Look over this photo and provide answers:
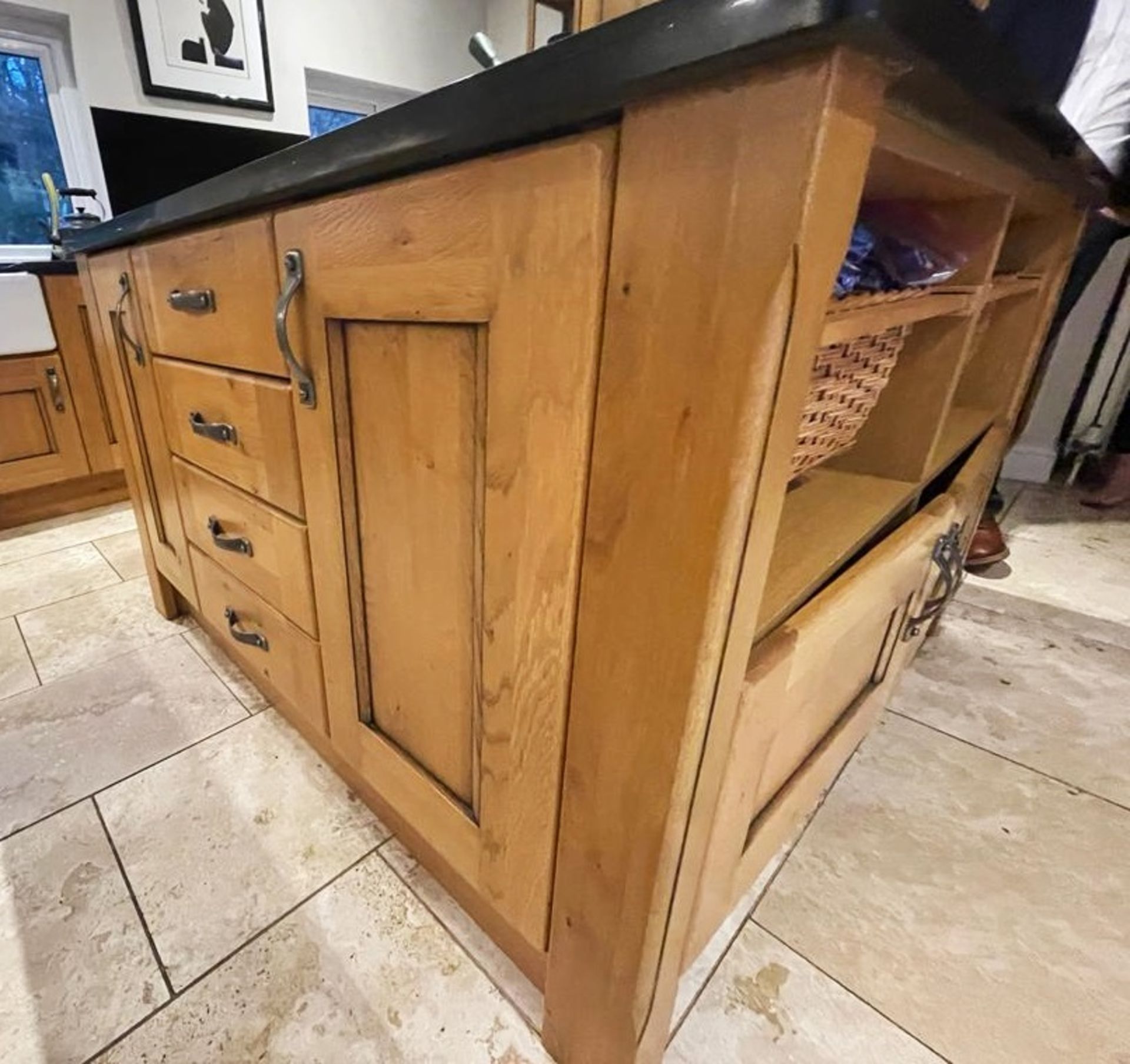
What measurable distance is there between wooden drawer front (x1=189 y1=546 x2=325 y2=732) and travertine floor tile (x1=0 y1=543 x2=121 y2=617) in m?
0.66

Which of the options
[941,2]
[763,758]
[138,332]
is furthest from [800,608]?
[138,332]

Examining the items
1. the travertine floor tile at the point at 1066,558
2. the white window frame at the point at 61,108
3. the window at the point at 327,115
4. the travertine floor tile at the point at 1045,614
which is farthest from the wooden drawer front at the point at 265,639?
the window at the point at 327,115

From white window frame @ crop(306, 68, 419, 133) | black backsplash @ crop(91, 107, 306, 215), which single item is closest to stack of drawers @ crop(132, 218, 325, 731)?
black backsplash @ crop(91, 107, 306, 215)

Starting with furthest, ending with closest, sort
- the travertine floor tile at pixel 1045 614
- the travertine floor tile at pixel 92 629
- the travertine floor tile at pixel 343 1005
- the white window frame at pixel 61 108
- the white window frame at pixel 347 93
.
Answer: the white window frame at pixel 347 93
the white window frame at pixel 61 108
the travertine floor tile at pixel 1045 614
the travertine floor tile at pixel 92 629
the travertine floor tile at pixel 343 1005

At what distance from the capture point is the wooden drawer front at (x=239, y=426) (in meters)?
0.64

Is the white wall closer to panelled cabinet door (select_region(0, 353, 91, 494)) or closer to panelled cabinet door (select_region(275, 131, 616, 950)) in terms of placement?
panelled cabinet door (select_region(0, 353, 91, 494))

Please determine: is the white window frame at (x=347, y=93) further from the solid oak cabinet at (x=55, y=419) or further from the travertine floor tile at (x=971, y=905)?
the travertine floor tile at (x=971, y=905)

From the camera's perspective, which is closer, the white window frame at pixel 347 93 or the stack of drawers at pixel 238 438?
the stack of drawers at pixel 238 438

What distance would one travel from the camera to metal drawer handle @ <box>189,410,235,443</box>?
732mm

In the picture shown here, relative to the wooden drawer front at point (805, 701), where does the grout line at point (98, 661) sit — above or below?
below

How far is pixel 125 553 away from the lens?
161 centimetres

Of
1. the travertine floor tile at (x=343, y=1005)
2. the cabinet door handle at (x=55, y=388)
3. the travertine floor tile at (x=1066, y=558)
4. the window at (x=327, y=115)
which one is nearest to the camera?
the travertine floor tile at (x=343, y=1005)

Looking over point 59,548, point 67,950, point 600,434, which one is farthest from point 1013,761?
point 59,548

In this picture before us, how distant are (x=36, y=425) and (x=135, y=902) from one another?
1.66m
